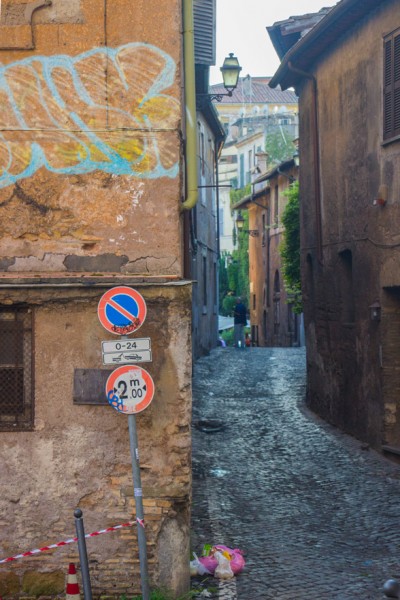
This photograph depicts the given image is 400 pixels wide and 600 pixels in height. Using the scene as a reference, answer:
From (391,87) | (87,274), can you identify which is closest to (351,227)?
(391,87)

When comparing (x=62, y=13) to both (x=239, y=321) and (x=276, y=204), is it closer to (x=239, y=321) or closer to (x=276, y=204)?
(x=239, y=321)

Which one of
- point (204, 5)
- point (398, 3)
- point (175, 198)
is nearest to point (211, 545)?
point (175, 198)

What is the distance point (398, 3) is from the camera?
16.2m

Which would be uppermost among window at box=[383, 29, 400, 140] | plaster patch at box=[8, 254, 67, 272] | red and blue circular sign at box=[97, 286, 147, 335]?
window at box=[383, 29, 400, 140]

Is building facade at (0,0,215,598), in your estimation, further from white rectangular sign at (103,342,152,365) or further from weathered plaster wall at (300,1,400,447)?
weathered plaster wall at (300,1,400,447)

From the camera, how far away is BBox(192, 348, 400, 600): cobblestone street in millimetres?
10352

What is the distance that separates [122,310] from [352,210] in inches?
409

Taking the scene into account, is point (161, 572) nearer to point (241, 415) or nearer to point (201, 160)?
point (241, 415)

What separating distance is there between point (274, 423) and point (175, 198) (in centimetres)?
1039

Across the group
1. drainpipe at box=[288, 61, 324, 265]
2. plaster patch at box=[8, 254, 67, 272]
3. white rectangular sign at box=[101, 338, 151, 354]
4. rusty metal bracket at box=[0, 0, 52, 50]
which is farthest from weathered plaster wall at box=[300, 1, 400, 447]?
white rectangular sign at box=[101, 338, 151, 354]

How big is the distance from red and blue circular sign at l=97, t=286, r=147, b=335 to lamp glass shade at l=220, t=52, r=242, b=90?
536 inches

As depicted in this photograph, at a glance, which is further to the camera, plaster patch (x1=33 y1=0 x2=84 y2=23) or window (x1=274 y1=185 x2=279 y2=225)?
window (x1=274 y1=185 x2=279 y2=225)

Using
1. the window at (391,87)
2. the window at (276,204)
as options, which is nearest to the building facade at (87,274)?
the window at (391,87)

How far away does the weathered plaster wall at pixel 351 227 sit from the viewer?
56.5ft
